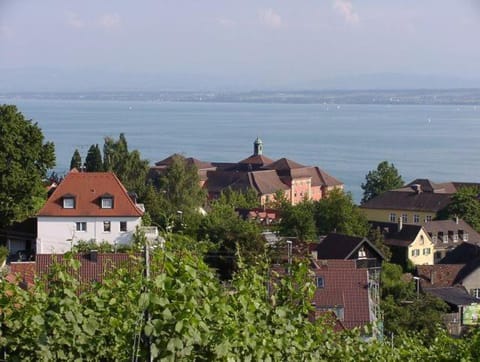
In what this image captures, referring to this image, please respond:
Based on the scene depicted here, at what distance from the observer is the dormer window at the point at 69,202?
14.5 m

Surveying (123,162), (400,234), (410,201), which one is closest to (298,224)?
(400,234)

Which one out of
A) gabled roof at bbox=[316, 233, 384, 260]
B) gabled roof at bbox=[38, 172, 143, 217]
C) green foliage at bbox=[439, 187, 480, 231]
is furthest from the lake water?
gabled roof at bbox=[316, 233, 384, 260]

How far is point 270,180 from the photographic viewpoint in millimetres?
35812

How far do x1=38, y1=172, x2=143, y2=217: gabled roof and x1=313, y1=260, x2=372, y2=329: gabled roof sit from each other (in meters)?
5.45

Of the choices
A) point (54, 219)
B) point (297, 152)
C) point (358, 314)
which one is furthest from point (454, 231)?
point (297, 152)

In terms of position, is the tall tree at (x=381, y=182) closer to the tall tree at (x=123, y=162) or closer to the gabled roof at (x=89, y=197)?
the tall tree at (x=123, y=162)

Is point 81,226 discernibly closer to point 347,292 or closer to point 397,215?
point 347,292

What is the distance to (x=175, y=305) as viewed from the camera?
2.48 m

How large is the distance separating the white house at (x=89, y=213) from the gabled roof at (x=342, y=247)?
2.95 meters

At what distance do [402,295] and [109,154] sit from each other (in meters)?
11.4

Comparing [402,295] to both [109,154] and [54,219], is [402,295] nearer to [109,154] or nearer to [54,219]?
[54,219]

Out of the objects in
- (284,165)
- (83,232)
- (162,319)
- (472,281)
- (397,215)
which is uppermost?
(162,319)

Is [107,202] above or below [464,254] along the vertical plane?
above

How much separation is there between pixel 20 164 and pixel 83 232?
149 cm
